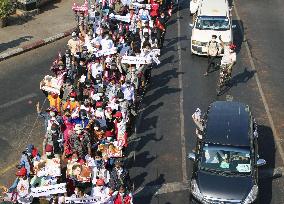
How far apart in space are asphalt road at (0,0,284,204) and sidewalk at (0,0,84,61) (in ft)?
2.27

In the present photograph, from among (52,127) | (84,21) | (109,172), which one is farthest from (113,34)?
(109,172)

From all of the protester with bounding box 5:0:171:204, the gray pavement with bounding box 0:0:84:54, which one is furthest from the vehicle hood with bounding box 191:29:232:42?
the gray pavement with bounding box 0:0:84:54

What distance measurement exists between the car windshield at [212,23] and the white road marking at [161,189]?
10.6m

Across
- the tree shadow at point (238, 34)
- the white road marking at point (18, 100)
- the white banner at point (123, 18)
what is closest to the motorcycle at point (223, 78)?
the tree shadow at point (238, 34)

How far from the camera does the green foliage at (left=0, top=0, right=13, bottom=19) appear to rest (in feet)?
83.2

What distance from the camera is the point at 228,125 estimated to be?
14.3 meters

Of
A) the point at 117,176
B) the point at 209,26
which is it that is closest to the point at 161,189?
the point at 117,176

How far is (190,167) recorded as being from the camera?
1529 cm

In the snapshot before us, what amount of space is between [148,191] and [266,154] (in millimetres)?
4183

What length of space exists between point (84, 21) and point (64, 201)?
1196 centimetres

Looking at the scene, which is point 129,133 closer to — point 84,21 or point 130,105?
point 130,105

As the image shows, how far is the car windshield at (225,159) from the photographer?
1323 cm

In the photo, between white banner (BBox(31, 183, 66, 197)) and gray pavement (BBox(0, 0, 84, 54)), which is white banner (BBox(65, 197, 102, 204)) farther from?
gray pavement (BBox(0, 0, 84, 54))

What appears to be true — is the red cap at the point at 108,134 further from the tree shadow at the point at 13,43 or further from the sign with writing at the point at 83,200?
the tree shadow at the point at 13,43
